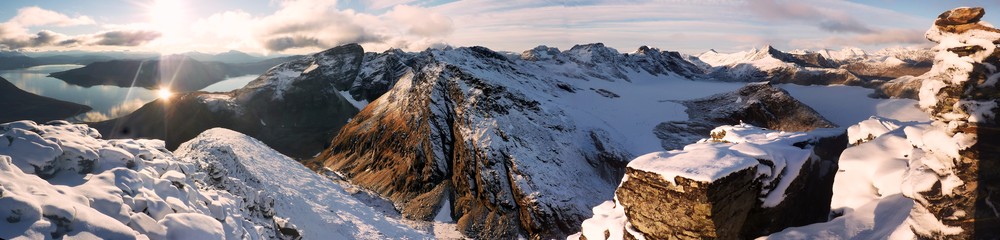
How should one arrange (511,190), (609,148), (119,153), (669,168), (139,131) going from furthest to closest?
(139,131) → (609,148) → (511,190) → (669,168) → (119,153)

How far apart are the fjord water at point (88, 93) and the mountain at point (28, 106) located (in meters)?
1.84

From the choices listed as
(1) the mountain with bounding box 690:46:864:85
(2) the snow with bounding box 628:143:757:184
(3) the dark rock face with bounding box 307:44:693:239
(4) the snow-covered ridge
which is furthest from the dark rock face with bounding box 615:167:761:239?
(1) the mountain with bounding box 690:46:864:85

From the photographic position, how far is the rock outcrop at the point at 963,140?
333 inches

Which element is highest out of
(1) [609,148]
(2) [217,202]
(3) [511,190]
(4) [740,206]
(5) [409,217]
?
(2) [217,202]

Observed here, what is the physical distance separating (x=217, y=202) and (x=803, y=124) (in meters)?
66.8

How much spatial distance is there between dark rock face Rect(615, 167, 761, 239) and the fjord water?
137 m

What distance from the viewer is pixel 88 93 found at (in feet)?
421

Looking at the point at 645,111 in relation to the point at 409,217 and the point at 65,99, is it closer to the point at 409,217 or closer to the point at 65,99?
the point at 409,217

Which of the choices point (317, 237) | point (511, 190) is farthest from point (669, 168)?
point (511, 190)

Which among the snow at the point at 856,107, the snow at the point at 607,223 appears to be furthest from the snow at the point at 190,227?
the snow at the point at 856,107

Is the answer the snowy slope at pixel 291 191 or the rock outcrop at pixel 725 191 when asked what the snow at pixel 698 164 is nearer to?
the rock outcrop at pixel 725 191

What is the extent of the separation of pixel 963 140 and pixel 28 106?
14472cm

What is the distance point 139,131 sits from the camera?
118250mm

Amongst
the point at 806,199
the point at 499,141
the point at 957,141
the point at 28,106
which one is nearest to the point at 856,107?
the point at 499,141
